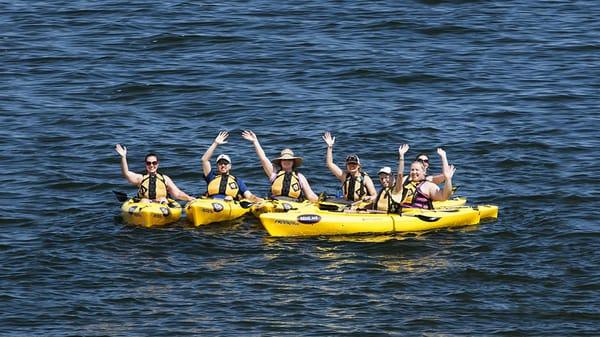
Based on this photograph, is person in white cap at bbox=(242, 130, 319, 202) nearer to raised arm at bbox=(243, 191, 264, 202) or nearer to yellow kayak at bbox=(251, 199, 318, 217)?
raised arm at bbox=(243, 191, 264, 202)

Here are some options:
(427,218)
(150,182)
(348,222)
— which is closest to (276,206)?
(348,222)

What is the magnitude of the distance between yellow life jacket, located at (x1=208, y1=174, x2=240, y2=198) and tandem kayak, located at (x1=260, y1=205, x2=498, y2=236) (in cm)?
128

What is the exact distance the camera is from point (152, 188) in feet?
65.8

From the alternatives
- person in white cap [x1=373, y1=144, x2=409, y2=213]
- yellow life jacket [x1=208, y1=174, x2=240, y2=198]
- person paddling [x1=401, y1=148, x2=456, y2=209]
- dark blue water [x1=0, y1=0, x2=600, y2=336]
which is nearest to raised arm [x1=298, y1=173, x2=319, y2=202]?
dark blue water [x1=0, y1=0, x2=600, y2=336]

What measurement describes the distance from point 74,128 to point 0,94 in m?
3.63

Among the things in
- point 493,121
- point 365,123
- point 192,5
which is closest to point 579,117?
point 493,121

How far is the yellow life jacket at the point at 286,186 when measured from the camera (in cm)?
2041

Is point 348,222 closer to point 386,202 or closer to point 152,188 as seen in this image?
point 386,202

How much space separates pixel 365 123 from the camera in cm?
2662

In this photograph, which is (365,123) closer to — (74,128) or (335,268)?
(74,128)

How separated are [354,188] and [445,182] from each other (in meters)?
1.65

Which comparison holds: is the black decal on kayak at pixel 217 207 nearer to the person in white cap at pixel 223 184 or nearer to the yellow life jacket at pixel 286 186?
the person in white cap at pixel 223 184

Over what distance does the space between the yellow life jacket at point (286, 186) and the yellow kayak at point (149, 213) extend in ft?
5.76

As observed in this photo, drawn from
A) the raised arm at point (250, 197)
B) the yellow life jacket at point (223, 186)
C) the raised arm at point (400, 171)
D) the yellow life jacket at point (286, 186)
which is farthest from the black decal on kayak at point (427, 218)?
the yellow life jacket at point (223, 186)
